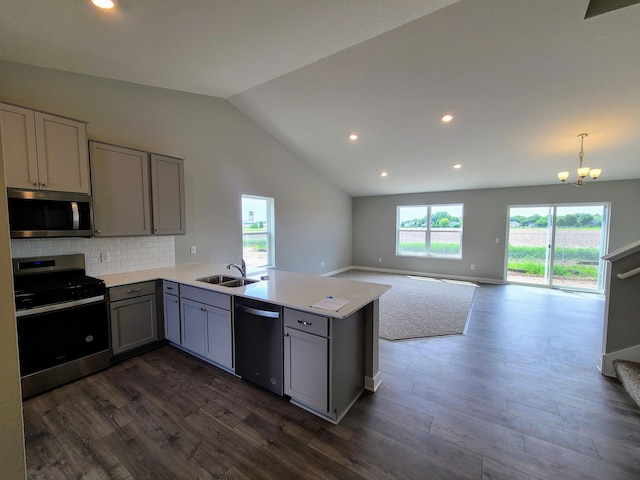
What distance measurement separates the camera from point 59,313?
2242 mm

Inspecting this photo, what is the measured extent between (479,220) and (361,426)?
20.8 ft

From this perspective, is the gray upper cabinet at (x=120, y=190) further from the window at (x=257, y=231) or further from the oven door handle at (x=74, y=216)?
the window at (x=257, y=231)

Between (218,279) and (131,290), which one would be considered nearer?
(131,290)

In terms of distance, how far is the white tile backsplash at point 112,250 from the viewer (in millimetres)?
2482

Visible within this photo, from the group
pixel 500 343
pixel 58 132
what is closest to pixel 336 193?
pixel 500 343

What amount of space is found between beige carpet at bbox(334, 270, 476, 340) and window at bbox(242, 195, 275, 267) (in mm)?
2446

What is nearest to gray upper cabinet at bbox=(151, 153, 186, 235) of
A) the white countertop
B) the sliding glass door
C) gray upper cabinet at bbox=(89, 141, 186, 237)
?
gray upper cabinet at bbox=(89, 141, 186, 237)

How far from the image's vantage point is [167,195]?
3.28m

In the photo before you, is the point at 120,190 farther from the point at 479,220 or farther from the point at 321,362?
the point at 479,220

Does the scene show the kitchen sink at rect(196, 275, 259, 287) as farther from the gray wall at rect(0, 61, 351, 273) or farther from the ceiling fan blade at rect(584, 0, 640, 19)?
the ceiling fan blade at rect(584, 0, 640, 19)

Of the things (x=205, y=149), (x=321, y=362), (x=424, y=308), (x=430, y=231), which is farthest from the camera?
(x=430, y=231)

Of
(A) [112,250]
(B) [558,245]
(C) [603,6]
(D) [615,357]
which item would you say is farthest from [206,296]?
(B) [558,245]

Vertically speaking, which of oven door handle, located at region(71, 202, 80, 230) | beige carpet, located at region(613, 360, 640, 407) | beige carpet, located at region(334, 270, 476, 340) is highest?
oven door handle, located at region(71, 202, 80, 230)

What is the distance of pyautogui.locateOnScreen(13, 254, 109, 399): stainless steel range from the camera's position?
2107 mm
